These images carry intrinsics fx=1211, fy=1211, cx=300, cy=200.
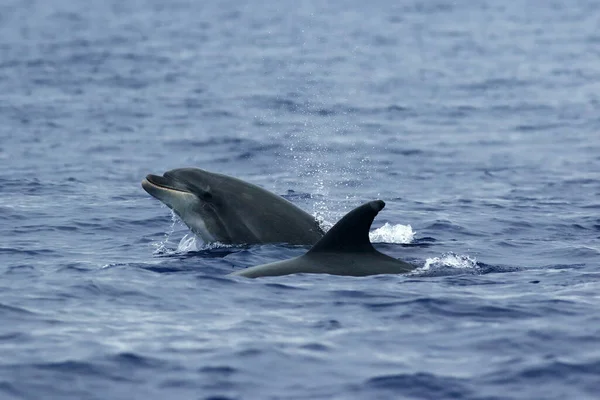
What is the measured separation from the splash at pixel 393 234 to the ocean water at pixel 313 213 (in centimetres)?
7

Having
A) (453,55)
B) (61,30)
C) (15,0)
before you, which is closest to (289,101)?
(453,55)

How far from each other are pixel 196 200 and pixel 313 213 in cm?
410

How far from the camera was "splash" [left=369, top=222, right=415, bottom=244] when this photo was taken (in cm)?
2035

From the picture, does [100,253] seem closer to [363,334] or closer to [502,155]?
[363,334]

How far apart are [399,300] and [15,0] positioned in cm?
12855

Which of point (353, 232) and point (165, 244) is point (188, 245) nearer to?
point (165, 244)

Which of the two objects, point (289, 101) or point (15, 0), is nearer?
point (289, 101)

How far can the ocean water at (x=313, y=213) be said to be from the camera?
1285 cm

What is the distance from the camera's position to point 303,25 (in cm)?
8575

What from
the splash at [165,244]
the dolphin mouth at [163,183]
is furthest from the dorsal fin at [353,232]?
the splash at [165,244]

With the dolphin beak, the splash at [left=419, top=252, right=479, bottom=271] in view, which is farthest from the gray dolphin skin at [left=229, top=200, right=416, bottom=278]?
the dolphin beak

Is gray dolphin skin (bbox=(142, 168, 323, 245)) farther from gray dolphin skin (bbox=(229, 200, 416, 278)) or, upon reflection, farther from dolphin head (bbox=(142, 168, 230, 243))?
gray dolphin skin (bbox=(229, 200, 416, 278))

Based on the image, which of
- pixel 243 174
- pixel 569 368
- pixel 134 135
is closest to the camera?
pixel 569 368

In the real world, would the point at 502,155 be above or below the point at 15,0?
below
